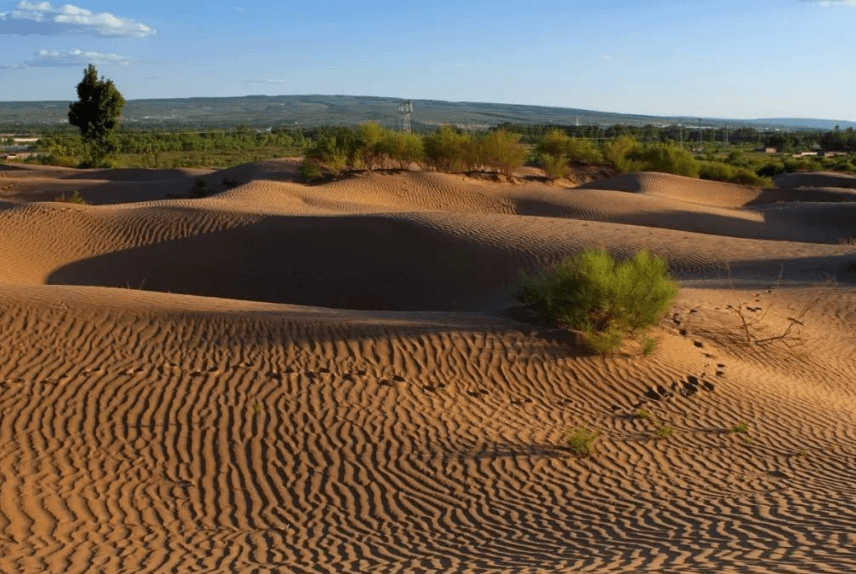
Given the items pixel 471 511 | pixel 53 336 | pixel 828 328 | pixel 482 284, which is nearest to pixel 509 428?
pixel 471 511

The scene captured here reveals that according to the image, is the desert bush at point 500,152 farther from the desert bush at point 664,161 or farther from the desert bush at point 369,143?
the desert bush at point 664,161

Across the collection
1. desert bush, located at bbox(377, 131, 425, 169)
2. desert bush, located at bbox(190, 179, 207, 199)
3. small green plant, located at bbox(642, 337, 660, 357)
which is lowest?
desert bush, located at bbox(190, 179, 207, 199)

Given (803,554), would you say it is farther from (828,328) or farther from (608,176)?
(608,176)

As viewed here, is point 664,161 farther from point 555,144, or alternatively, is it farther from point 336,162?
point 336,162

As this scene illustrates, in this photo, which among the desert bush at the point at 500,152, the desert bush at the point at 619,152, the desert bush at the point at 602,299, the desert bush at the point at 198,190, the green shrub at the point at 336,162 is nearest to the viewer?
the desert bush at the point at 602,299

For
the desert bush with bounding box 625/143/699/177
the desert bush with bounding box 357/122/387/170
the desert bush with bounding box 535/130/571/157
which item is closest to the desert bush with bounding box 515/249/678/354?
the desert bush with bounding box 357/122/387/170

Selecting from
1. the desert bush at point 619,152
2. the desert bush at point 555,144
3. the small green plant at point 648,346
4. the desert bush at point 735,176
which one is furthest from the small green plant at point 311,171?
the small green plant at point 648,346

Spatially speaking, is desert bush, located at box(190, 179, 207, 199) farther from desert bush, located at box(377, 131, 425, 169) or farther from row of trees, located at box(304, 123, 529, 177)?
desert bush, located at box(377, 131, 425, 169)
